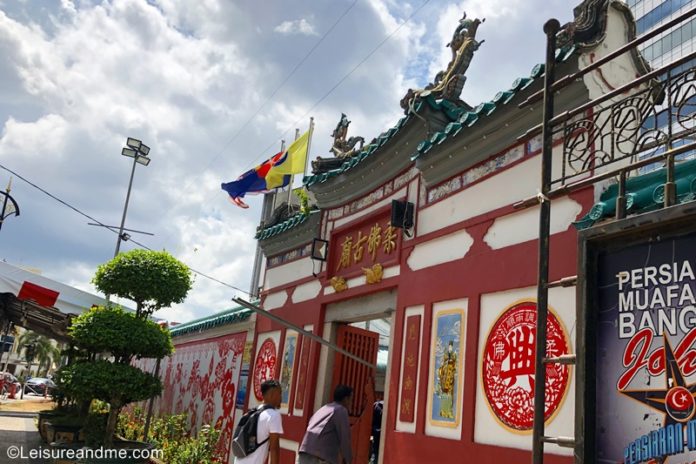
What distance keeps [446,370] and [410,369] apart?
0.67 metres

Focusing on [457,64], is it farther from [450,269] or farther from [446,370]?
[446,370]

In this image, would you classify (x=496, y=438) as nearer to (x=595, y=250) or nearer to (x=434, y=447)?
(x=434, y=447)

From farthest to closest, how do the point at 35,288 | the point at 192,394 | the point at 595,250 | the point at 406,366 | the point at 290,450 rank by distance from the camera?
the point at 192,394 → the point at 35,288 → the point at 290,450 → the point at 406,366 → the point at 595,250

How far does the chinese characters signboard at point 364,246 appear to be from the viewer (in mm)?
7742

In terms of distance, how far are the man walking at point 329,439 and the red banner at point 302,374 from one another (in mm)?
2801

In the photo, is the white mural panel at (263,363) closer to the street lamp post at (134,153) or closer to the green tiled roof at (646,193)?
the green tiled roof at (646,193)

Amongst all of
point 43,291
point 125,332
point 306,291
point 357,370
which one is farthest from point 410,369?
point 43,291

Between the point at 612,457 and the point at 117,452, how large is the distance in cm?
815

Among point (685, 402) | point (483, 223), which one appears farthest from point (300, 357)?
point (685, 402)

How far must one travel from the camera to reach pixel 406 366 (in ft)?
22.4

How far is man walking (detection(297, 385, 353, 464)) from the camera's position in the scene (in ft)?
19.3

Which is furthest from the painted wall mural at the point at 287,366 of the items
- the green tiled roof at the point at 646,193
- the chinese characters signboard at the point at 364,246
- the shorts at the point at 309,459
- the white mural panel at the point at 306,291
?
the green tiled roof at the point at 646,193

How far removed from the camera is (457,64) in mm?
7340

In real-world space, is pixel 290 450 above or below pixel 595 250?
below
